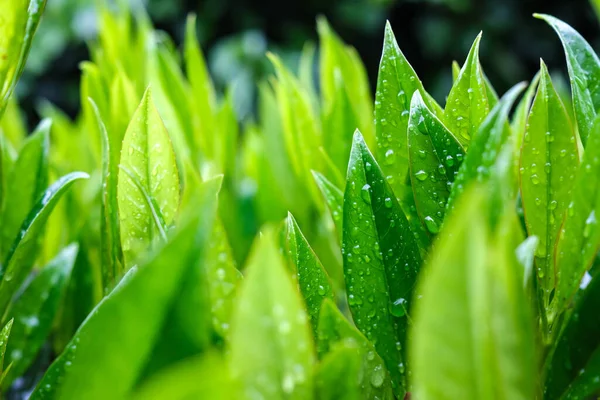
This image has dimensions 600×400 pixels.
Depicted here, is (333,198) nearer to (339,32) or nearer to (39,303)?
(39,303)

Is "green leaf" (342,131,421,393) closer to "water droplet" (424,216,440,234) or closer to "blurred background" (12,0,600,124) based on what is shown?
"water droplet" (424,216,440,234)

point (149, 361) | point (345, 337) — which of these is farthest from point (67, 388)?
point (345, 337)

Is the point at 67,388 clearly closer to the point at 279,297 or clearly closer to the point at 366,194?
the point at 279,297

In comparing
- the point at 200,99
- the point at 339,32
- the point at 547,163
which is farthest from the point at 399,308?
the point at 339,32

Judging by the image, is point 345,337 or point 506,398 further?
point 345,337

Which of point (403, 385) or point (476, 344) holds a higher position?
point (476, 344)

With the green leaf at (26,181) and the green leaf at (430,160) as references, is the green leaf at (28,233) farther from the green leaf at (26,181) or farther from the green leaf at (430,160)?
the green leaf at (430,160)

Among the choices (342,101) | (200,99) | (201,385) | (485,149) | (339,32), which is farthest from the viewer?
(339,32)
